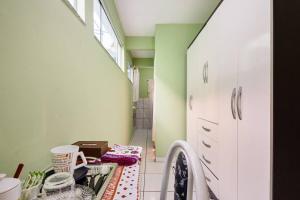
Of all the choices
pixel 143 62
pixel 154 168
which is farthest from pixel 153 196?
pixel 143 62

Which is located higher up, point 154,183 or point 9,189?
point 9,189

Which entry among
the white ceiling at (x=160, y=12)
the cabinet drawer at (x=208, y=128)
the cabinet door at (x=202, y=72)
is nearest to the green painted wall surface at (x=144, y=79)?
the white ceiling at (x=160, y=12)

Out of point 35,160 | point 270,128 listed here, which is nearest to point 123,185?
point 35,160

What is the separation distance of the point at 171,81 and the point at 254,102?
2327 mm

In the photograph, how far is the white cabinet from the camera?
1112 mm

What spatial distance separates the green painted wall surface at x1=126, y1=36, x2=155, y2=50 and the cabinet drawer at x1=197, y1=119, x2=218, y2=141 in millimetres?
2379

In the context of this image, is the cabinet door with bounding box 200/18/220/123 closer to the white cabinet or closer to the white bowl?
the white cabinet

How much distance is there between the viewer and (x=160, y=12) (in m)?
3.06

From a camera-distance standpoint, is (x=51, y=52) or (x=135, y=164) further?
(x=135, y=164)

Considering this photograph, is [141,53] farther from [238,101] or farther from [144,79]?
[238,101]

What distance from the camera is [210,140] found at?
2.05 metres

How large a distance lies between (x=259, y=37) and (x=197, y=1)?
6.20 ft

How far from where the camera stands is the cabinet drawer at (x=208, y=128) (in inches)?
75.2

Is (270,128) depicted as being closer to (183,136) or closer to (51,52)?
(51,52)
